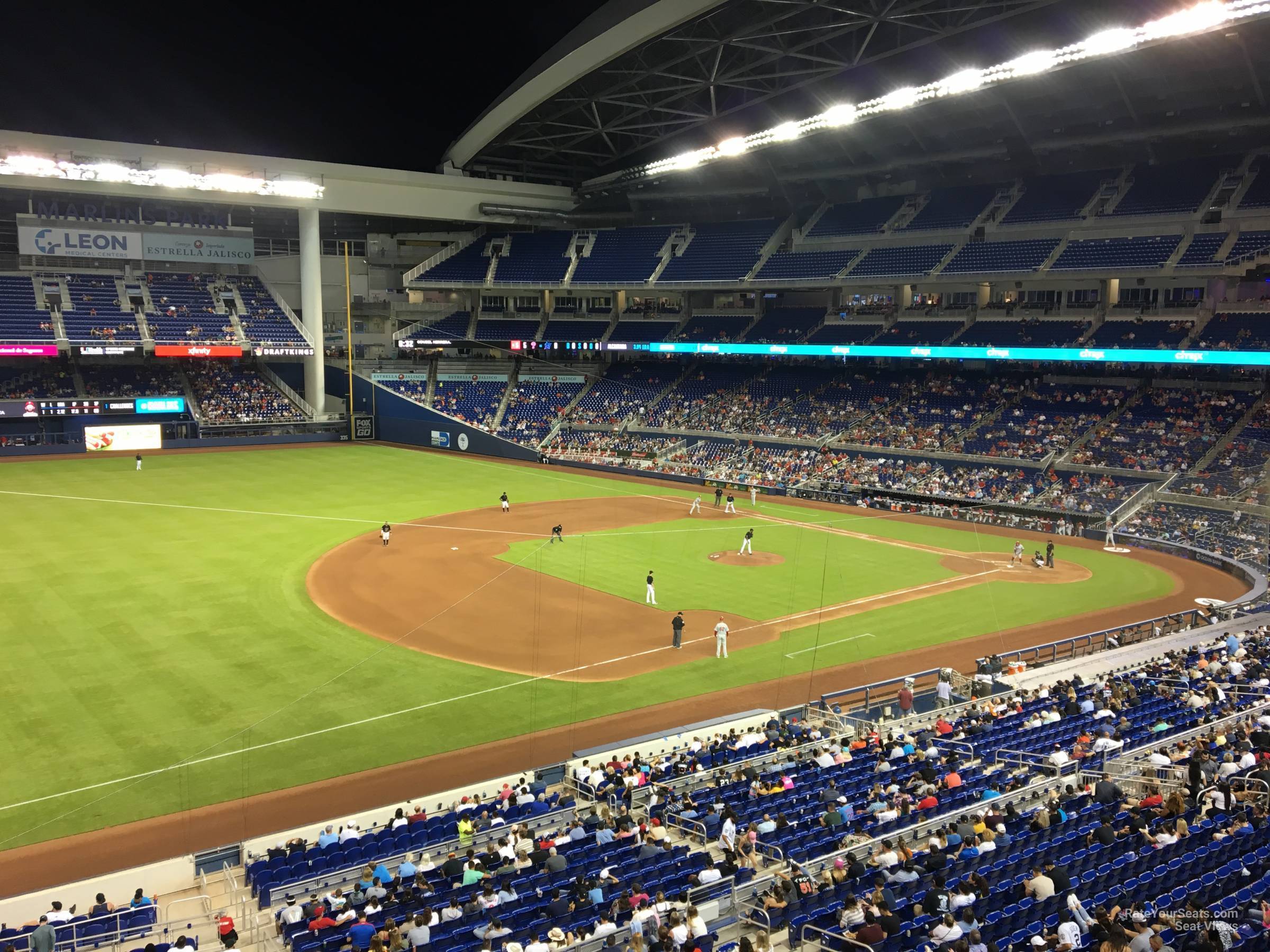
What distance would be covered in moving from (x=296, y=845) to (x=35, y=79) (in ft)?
223

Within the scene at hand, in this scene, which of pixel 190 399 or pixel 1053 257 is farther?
pixel 190 399

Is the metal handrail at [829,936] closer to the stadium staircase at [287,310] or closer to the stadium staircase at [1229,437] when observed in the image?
the stadium staircase at [1229,437]

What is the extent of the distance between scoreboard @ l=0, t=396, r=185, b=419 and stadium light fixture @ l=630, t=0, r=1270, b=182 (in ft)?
48.2

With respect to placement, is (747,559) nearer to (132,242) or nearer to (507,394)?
(507,394)

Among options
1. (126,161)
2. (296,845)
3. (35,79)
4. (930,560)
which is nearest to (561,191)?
(126,161)

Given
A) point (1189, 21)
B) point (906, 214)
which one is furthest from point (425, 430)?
point (1189, 21)

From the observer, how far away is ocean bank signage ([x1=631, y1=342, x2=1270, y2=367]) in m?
44.0

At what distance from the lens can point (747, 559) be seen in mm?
37156

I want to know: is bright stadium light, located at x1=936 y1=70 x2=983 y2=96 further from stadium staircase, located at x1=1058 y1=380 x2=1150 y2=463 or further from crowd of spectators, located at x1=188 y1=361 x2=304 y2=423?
crowd of spectators, located at x1=188 y1=361 x2=304 y2=423

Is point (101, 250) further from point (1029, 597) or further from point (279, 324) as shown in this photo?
point (1029, 597)

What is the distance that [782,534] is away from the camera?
137 ft

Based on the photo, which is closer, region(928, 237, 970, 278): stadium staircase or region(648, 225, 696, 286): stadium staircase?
region(928, 237, 970, 278): stadium staircase

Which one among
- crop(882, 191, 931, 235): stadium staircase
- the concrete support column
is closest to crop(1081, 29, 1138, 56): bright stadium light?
crop(882, 191, 931, 235): stadium staircase

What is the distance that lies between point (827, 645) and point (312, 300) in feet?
188
